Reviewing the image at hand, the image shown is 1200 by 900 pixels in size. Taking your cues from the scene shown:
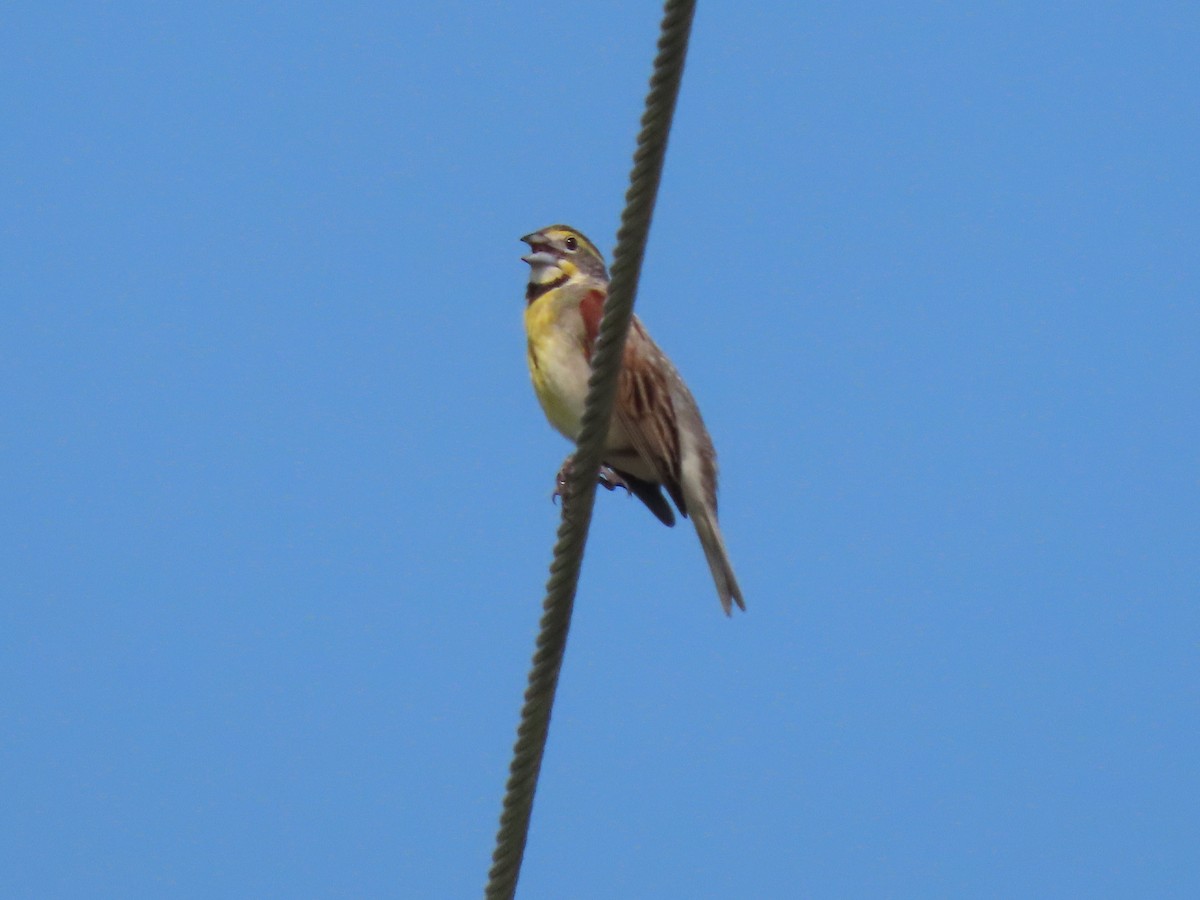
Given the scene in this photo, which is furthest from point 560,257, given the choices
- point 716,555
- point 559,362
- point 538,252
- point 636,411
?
point 716,555

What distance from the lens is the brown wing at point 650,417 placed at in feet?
25.1

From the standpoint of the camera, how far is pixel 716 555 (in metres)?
7.53

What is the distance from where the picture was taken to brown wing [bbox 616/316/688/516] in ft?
25.1

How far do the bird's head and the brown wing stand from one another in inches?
31.0

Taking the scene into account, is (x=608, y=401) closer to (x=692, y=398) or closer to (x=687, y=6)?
(x=687, y=6)

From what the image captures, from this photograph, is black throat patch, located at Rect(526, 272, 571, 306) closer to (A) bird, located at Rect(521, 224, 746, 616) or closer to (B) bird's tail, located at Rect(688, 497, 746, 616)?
(A) bird, located at Rect(521, 224, 746, 616)

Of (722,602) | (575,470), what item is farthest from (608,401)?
(722,602)

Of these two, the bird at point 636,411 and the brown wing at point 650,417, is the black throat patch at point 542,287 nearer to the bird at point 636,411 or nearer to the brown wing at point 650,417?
the bird at point 636,411

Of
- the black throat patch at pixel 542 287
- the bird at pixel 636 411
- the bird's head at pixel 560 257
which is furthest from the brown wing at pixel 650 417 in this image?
the bird's head at pixel 560 257

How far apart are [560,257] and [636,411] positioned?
4.06 feet

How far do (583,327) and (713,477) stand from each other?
89 cm

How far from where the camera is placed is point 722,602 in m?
7.28

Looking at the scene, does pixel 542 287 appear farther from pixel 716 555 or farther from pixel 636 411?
pixel 716 555

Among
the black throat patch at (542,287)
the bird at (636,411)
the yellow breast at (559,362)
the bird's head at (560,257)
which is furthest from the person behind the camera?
the bird's head at (560,257)
